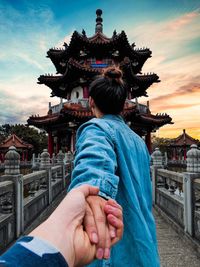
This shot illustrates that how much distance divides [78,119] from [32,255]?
1704 centimetres

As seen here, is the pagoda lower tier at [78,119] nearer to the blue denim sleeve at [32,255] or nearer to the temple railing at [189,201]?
the temple railing at [189,201]

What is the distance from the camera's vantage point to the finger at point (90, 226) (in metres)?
0.79

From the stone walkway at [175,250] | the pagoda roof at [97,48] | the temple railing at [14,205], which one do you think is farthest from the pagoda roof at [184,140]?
the temple railing at [14,205]

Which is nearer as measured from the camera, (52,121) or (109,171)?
(109,171)

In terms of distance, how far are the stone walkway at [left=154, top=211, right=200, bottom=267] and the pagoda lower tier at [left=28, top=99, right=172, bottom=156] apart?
11348 mm

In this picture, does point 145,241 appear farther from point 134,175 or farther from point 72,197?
point 72,197

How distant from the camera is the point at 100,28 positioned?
22172 millimetres

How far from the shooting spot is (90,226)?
804 mm

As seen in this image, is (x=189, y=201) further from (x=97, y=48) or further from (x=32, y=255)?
(x=97, y=48)

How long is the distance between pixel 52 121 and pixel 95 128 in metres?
18.0

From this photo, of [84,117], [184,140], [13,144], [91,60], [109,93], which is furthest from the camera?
[184,140]

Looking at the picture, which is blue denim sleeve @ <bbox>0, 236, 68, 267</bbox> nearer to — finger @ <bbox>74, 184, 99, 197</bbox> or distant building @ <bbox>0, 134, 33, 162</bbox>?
finger @ <bbox>74, 184, 99, 197</bbox>

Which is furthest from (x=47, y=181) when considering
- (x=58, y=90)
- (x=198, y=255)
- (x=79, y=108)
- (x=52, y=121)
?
(x=58, y=90)

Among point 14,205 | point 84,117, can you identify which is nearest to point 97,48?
point 84,117
